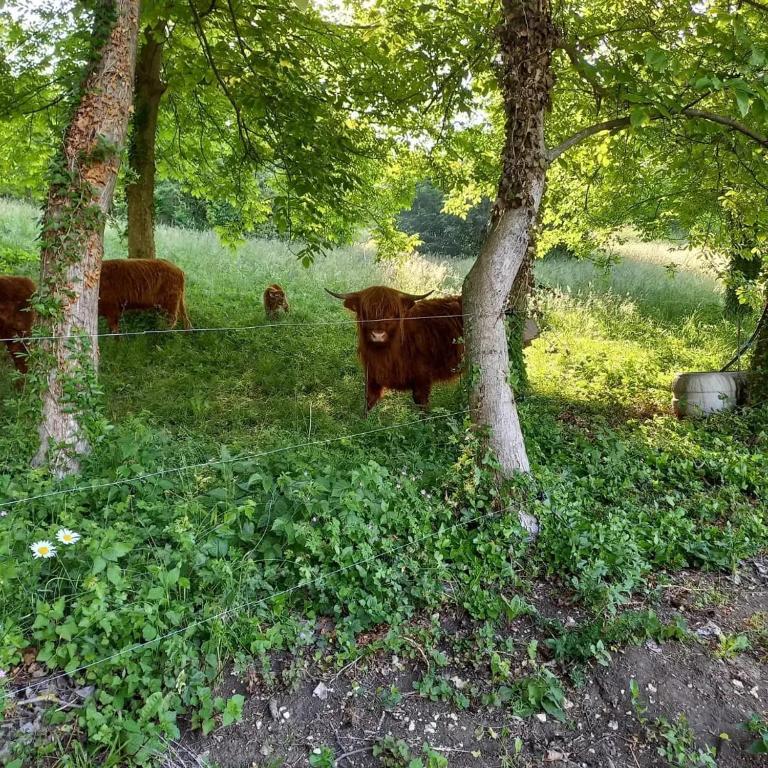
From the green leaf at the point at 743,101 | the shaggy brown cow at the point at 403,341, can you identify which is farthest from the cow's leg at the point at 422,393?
the green leaf at the point at 743,101

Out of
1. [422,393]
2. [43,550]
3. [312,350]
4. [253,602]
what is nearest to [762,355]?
[422,393]

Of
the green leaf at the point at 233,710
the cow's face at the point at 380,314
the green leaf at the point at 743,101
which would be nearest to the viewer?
the green leaf at the point at 233,710

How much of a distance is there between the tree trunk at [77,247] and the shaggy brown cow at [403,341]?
8.84ft

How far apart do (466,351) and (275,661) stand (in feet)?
8.77

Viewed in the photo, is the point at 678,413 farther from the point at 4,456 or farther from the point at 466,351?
the point at 4,456

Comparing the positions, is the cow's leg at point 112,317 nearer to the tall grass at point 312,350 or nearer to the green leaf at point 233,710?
the tall grass at point 312,350

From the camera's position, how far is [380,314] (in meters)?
5.95

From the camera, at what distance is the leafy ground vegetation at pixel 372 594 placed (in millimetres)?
2541

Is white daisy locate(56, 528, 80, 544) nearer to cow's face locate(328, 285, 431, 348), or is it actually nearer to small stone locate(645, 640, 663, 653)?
small stone locate(645, 640, 663, 653)

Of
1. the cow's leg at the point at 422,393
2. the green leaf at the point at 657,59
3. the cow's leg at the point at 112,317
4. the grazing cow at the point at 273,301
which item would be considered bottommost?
the cow's leg at the point at 422,393

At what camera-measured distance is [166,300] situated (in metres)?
9.26

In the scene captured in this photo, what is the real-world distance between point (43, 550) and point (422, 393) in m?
4.61

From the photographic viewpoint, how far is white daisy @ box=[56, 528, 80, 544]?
2.79 meters

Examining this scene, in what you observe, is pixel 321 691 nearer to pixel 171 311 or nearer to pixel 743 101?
pixel 743 101
